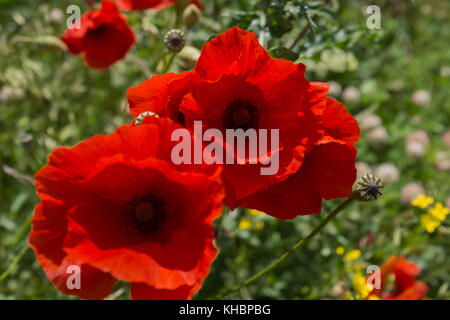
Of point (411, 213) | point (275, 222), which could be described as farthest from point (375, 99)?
point (275, 222)

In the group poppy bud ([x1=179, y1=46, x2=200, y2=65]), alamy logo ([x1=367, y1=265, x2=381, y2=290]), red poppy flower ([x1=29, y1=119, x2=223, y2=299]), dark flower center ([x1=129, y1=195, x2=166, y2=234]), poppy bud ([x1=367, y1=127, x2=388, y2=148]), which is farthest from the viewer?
poppy bud ([x1=367, y1=127, x2=388, y2=148])

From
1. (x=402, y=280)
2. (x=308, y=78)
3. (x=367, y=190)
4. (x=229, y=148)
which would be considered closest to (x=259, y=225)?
(x=402, y=280)

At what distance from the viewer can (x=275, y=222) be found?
1.85 metres

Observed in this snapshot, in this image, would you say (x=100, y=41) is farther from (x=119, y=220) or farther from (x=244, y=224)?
(x=119, y=220)

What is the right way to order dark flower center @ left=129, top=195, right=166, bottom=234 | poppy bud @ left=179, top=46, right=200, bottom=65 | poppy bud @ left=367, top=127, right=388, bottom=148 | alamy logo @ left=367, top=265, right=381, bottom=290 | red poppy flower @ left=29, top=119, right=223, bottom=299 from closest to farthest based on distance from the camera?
red poppy flower @ left=29, top=119, right=223, bottom=299
dark flower center @ left=129, top=195, right=166, bottom=234
alamy logo @ left=367, top=265, right=381, bottom=290
poppy bud @ left=179, top=46, right=200, bottom=65
poppy bud @ left=367, top=127, right=388, bottom=148

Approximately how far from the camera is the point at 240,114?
0.97 meters

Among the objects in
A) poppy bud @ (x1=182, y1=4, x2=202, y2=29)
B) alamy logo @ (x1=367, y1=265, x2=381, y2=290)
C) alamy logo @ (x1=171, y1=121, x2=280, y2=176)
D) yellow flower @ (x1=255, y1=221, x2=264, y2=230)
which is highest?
poppy bud @ (x1=182, y1=4, x2=202, y2=29)

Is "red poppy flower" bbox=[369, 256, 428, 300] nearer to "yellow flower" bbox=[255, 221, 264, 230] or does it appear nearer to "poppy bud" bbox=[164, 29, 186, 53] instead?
"yellow flower" bbox=[255, 221, 264, 230]

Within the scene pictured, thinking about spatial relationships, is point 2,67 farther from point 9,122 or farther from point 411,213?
point 411,213

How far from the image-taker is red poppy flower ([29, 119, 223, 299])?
2.55 feet

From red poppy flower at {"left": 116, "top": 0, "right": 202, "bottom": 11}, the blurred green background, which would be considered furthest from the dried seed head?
red poppy flower at {"left": 116, "top": 0, "right": 202, "bottom": 11}

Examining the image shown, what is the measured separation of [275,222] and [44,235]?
1.16 m

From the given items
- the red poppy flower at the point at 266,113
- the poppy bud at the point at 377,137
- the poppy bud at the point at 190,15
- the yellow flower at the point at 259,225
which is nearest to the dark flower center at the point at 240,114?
the red poppy flower at the point at 266,113

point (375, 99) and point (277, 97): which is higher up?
point (277, 97)
